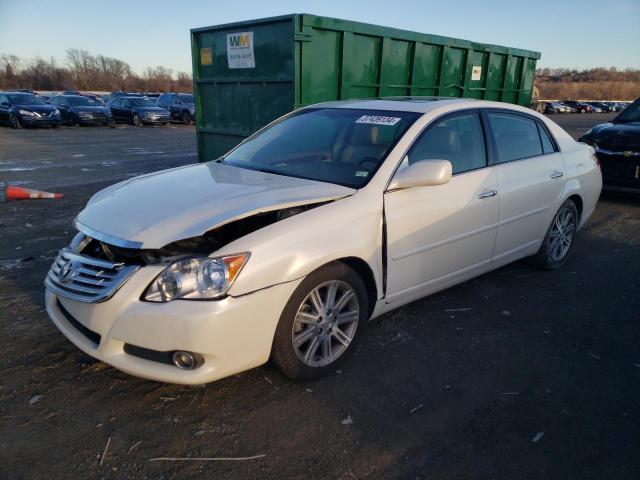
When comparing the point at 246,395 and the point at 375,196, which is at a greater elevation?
the point at 375,196

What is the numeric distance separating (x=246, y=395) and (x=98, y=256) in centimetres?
119

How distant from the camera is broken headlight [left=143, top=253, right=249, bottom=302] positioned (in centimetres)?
255

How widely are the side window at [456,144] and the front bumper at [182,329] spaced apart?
5.15ft

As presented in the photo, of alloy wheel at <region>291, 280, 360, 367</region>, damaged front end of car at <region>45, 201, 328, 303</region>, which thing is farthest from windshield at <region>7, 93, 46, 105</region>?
alloy wheel at <region>291, 280, 360, 367</region>

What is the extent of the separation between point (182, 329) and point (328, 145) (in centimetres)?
197

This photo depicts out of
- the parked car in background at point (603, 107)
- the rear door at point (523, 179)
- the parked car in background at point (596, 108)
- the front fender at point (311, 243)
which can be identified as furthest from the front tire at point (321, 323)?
the parked car in background at point (603, 107)

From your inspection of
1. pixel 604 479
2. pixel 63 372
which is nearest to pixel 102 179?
pixel 63 372

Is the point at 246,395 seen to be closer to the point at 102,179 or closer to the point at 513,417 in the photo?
the point at 513,417

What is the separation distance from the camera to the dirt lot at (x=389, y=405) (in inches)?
94.8

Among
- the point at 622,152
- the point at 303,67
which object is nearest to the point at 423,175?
the point at 303,67

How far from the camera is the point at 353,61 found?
23.9 ft

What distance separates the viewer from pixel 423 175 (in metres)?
3.25

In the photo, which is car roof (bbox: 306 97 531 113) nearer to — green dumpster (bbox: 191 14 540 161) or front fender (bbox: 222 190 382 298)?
front fender (bbox: 222 190 382 298)

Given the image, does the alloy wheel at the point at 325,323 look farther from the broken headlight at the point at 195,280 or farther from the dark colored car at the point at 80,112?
the dark colored car at the point at 80,112
